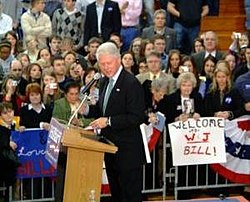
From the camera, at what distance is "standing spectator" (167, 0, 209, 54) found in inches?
570

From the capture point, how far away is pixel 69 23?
14125mm

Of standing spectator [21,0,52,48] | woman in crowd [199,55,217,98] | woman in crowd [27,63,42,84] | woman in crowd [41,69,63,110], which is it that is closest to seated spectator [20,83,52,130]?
woman in crowd [41,69,63,110]

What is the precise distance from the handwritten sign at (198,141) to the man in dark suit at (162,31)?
3.87m

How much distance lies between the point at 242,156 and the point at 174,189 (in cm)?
96

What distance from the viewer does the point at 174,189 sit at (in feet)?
33.1

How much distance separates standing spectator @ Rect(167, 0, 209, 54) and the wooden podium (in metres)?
7.11

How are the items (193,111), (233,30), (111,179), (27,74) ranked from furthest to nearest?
(233,30)
(27,74)
(193,111)
(111,179)

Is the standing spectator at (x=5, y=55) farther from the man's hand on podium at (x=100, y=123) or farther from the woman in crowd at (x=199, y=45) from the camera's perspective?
the man's hand on podium at (x=100, y=123)

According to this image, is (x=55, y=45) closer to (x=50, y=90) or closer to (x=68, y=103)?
(x=50, y=90)

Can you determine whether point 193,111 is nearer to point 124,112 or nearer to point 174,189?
point 174,189

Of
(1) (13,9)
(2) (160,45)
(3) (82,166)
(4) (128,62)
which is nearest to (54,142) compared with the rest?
(3) (82,166)

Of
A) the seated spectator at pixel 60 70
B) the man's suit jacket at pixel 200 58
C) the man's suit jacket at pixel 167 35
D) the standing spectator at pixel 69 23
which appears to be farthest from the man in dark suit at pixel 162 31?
the seated spectator at pixel 60 70

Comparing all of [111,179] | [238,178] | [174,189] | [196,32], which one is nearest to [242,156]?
[238,178]

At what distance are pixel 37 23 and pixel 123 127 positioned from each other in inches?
254
